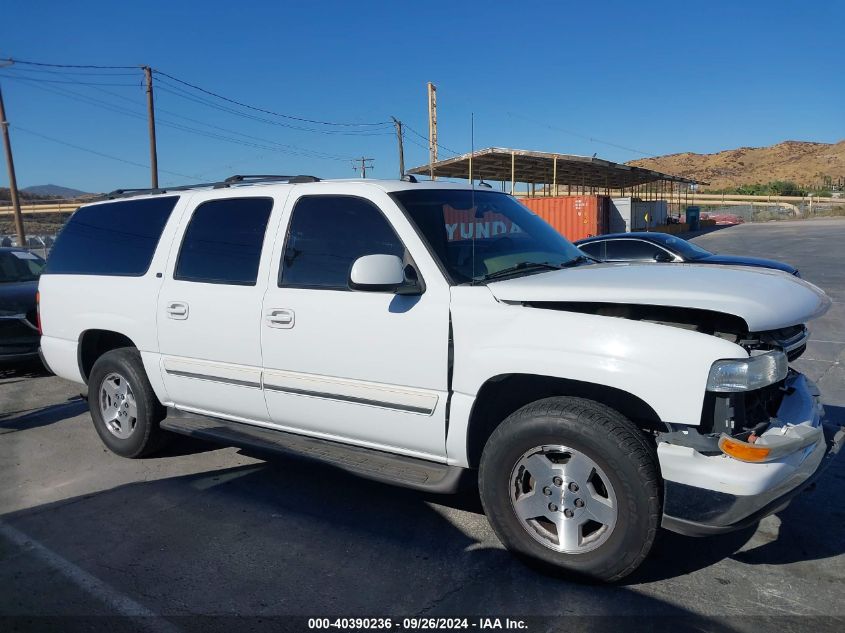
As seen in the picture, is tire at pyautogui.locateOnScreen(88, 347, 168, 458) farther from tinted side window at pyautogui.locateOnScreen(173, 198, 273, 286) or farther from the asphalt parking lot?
tinted side window at pyautogui.locateOnScreen(173, 198, 273, 286)

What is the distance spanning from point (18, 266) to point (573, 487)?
8.55 metres

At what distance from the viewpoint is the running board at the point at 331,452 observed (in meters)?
3.43

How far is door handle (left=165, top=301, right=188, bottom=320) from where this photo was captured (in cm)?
436

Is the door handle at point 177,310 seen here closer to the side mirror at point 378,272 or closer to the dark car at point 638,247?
the side mirror at point 378,272

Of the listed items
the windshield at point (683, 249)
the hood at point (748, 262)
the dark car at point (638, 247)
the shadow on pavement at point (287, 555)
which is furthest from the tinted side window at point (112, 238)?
the windshield at point (683, 249)

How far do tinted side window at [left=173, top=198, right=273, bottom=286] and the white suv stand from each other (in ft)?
0.05

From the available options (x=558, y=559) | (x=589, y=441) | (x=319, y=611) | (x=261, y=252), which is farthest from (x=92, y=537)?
(x=589, y=441)

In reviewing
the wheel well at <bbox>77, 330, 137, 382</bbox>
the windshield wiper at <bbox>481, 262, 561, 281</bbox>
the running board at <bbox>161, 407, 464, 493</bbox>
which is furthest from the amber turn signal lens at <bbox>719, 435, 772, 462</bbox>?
the wheel well at <bbox>77, 330, 137, 382</bbox>

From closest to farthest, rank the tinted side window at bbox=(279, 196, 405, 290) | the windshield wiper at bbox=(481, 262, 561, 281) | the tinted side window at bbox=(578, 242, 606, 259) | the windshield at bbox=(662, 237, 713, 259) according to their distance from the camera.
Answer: the windshield wiper at bbox=(481, 262, 561, 281), the tinted side window at bbox=(279, 196, 405, 290), the windshield at bbox=(662, 237, 713, 259), the tinted side window at bbox=(578, 242, 606, 259)

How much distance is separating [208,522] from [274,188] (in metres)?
2.10

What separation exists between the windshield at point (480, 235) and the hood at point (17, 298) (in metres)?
6.18

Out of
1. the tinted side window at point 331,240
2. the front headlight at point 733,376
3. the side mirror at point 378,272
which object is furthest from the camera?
the tinted side window at point 331,240

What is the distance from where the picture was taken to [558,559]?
10.2ft

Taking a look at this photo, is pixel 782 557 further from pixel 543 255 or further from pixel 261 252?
pixel 261 252
